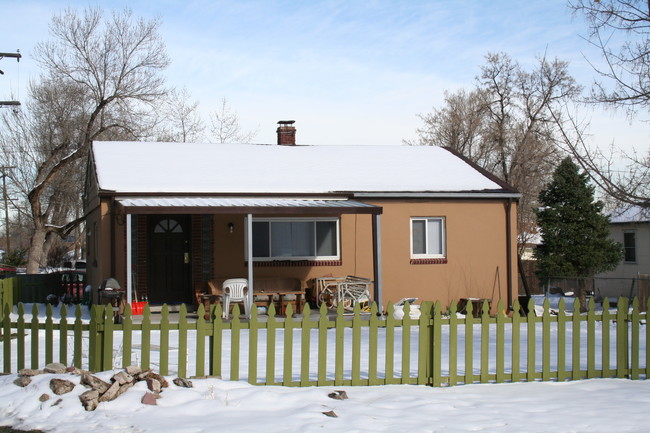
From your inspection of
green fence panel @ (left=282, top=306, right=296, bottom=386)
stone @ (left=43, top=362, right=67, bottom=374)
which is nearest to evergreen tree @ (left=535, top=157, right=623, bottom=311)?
→ green fence panel @ (left=282, top=306, right=296, bottom=386)

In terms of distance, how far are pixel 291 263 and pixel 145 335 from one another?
30.9ft

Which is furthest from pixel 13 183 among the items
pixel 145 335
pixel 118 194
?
pixel 145 335

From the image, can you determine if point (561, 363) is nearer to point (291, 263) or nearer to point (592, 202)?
point (291, 263)

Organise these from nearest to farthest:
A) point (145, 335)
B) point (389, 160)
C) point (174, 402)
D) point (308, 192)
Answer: point (174, 402) → point (145, 335) → point (308, 192) → point (389, 160)

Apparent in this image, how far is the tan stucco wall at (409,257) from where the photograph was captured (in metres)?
16.5

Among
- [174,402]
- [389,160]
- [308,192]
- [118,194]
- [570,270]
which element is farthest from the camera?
[570,270]

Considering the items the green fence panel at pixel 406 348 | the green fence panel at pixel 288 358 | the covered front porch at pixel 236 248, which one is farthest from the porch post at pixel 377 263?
the green fence panel at pixel 288 358

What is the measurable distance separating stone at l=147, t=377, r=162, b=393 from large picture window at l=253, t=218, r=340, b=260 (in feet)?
32.3

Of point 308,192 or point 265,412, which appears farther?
point 308,192

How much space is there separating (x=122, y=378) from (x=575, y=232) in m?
19.7

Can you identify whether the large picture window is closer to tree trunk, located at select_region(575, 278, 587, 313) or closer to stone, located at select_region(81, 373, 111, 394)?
tree trunk, located at select_region(575, 278, 587, 313)

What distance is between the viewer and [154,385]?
6.54 m

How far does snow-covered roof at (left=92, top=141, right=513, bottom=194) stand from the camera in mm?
16281

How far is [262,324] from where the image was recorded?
25.2 ft
